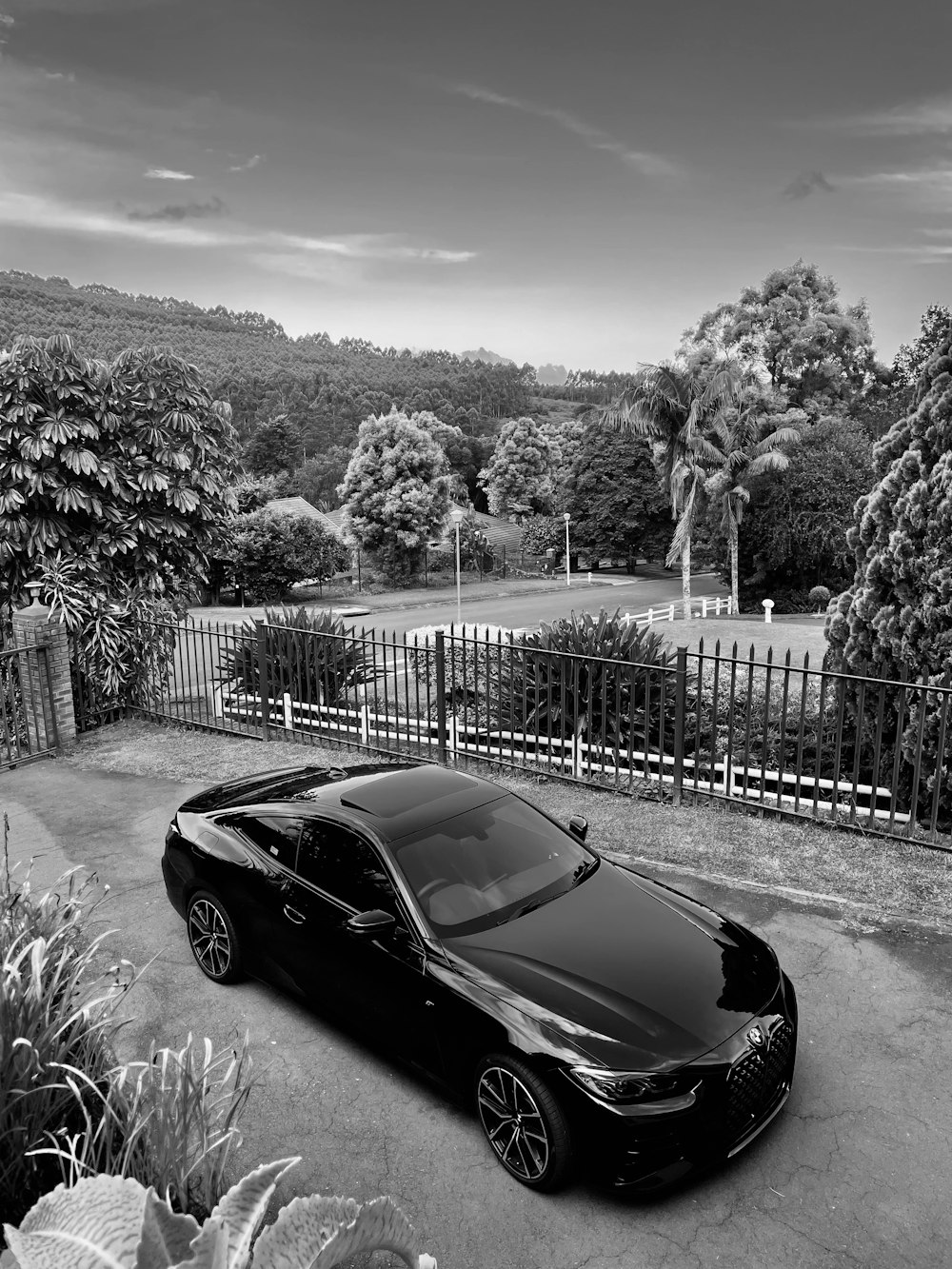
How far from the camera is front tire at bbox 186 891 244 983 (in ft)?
16.8

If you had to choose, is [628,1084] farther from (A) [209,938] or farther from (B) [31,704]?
(B) [31,704]

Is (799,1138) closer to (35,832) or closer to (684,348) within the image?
(35,832)

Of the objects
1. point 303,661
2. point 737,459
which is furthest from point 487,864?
point 737,459

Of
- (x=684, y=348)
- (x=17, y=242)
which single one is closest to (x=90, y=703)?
(x=684, y=348)

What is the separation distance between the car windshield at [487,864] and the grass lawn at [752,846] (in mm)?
2309

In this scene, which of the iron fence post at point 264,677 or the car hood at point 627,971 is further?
the iron fence post at point 264,677

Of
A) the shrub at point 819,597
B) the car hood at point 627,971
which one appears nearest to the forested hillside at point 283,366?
the shrub at point 819,597

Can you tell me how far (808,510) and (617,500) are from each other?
1548 centimetres

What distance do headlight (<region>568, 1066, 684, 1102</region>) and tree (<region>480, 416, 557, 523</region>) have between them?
6419cm

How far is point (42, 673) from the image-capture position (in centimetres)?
1091

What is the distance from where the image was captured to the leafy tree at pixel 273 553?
126 ft

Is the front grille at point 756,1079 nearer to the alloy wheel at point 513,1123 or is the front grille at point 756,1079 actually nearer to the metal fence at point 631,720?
the alloy wheel at point 513,1123

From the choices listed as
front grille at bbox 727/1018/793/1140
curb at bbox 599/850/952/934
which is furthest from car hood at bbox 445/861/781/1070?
curb at bbox 599/850/952/934

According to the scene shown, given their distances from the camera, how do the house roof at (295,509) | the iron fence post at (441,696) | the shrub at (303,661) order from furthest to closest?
the house roof at (295,509) < the shrub at (303,661) < the iron fence post at (441,696)
